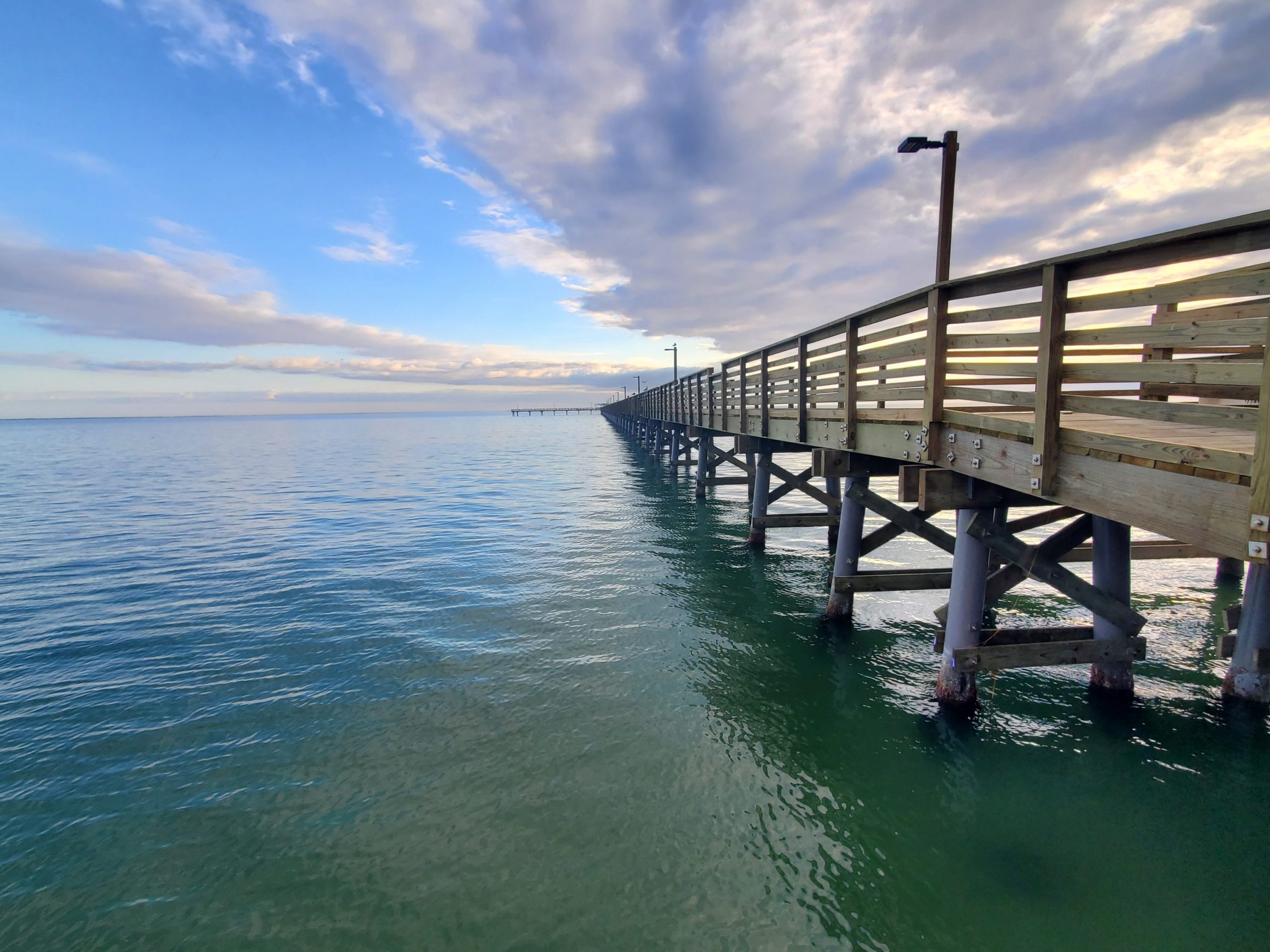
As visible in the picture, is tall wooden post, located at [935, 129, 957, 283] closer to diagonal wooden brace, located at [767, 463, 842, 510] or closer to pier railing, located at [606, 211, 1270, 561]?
pier railing, located at [606, 211, 1270, 561]

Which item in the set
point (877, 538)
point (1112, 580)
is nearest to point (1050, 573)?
point (1112, 580)

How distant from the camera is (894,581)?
7.95 meters

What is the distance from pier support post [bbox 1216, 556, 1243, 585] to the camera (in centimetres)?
951

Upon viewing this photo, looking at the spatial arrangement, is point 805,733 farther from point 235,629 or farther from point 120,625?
point 120,625

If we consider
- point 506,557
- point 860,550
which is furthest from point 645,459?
point 860,550

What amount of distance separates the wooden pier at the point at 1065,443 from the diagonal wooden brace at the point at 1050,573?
0.6 inches

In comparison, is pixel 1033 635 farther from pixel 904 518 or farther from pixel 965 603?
pixel 904 518

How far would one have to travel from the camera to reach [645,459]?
38469mm

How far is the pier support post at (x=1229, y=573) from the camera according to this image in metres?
9.51

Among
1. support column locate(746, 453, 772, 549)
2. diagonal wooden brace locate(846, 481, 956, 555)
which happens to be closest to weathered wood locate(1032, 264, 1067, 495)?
diagonal wooden brace locate(846, 481, 956, 555)

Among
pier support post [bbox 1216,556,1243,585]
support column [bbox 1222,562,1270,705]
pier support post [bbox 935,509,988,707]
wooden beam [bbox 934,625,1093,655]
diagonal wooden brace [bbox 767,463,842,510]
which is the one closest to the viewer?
support column [bbox 1222,562,1270,705]

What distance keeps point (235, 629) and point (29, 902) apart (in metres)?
5.13

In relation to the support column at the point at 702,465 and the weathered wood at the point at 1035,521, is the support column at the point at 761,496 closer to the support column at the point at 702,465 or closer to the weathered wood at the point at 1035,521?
the weathered wood at the point at 1035,521

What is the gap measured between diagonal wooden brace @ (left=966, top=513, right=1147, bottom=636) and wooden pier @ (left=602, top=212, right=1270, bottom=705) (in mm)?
16
